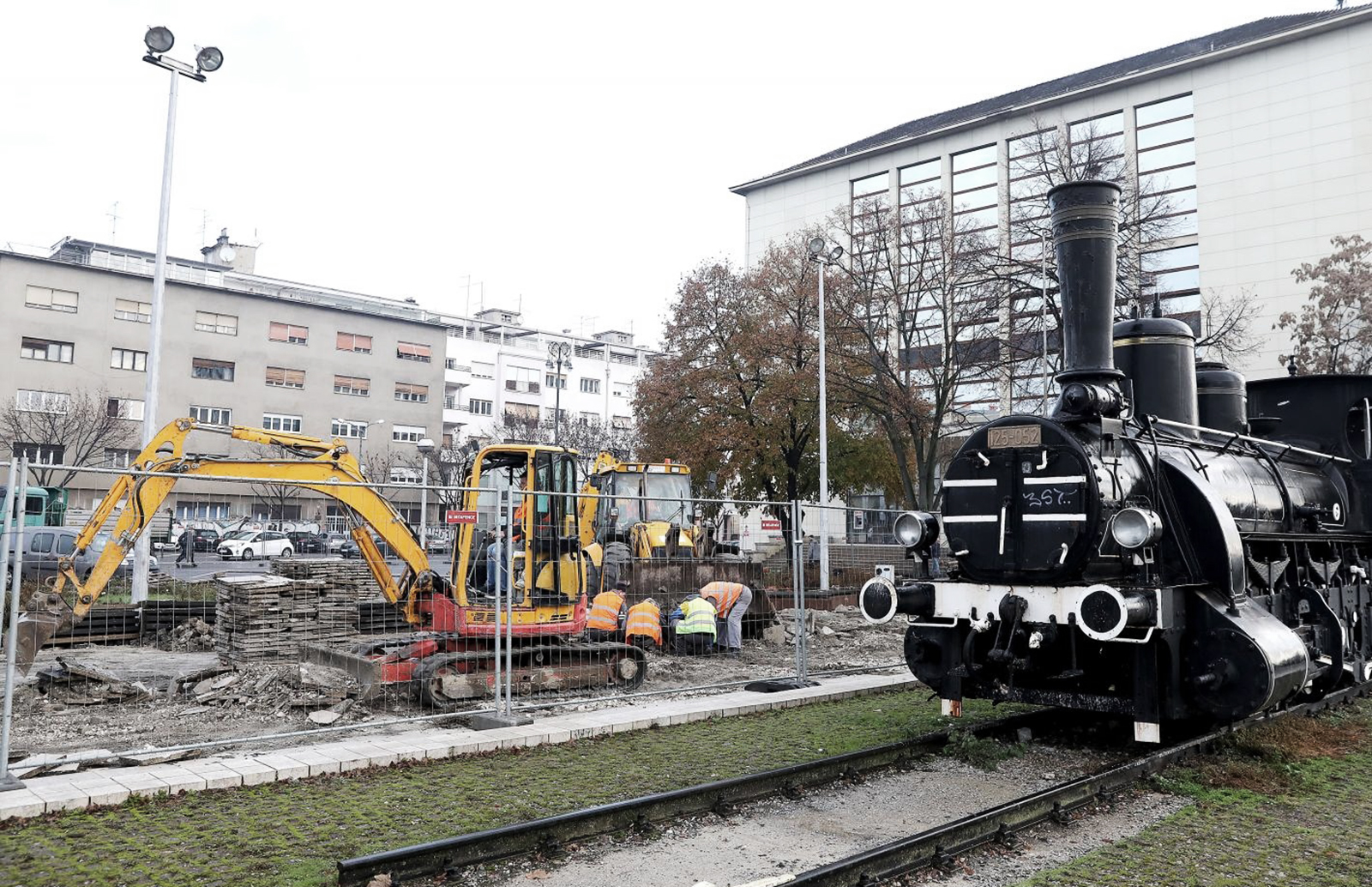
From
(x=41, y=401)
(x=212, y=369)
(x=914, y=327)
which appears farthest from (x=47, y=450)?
(x=914, y=327)

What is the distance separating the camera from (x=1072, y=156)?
26.3 meters

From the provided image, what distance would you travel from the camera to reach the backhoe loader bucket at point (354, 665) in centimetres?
945

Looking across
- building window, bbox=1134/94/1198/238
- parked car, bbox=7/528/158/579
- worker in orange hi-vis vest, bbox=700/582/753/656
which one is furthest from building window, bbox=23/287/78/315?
building window, bbox=1134/94/1198/238

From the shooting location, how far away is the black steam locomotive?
6434 mm

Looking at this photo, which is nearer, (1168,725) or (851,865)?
(851,865)

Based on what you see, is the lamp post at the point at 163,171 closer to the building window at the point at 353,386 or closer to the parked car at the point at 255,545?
the parked car at the point at 255,545

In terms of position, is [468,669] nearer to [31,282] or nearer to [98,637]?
[98,637]

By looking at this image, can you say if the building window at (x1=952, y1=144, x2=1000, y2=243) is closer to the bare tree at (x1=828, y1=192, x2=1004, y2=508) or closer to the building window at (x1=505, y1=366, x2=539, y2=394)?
the bare tree at (x1=828, y1=192, x2=1004, y2=508)

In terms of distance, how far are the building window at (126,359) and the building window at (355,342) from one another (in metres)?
8.99

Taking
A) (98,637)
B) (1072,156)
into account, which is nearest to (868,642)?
(98,637)

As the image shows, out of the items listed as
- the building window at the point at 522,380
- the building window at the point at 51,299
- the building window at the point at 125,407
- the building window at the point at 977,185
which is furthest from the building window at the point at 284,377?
the building window at the point at 977,185

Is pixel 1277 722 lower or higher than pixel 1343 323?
lower

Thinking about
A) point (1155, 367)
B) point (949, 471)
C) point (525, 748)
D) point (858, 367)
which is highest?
point (858, 367)

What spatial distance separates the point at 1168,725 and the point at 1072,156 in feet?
72.3
